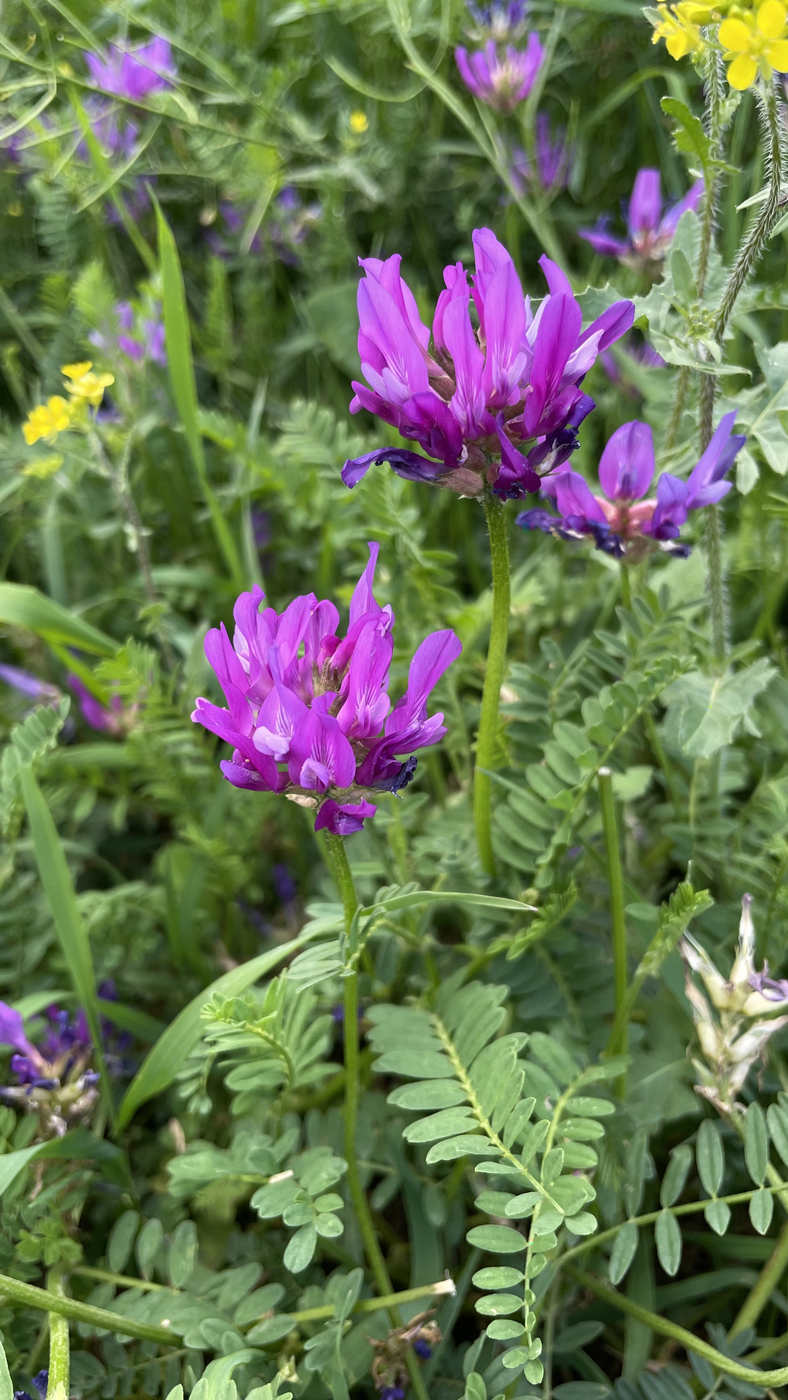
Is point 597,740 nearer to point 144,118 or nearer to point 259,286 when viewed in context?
point 259,286

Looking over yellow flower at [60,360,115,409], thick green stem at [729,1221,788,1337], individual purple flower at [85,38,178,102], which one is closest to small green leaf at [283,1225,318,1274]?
thick green stem at [729,1221,788,1337]

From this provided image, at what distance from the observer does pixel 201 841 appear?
1.39m

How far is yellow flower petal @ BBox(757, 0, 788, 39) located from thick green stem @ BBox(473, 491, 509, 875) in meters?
0.39

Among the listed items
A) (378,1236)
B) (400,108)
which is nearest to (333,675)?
(378,1236)

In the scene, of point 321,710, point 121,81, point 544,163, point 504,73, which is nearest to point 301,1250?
point 321,710

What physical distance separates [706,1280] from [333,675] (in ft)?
2.67

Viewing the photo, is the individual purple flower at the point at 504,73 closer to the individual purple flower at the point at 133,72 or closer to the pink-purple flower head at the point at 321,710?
the individual purple flower at the point at 133,72

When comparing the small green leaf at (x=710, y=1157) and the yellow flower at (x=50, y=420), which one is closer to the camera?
the small green leaf at (x=710, y=1157)

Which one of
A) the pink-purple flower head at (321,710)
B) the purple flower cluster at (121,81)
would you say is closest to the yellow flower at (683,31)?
the pink-purple flower head at (321,710)

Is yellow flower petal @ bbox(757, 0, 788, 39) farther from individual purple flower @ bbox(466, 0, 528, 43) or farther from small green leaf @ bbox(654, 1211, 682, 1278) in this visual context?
individual purple flower @ bbox(466, 0, 528, 43)

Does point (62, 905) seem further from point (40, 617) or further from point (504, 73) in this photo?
point (504, 73)

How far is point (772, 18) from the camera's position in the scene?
0.72 metres

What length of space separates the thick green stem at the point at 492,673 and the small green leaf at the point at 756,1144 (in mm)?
366

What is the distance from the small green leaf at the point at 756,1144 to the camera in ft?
3.17
